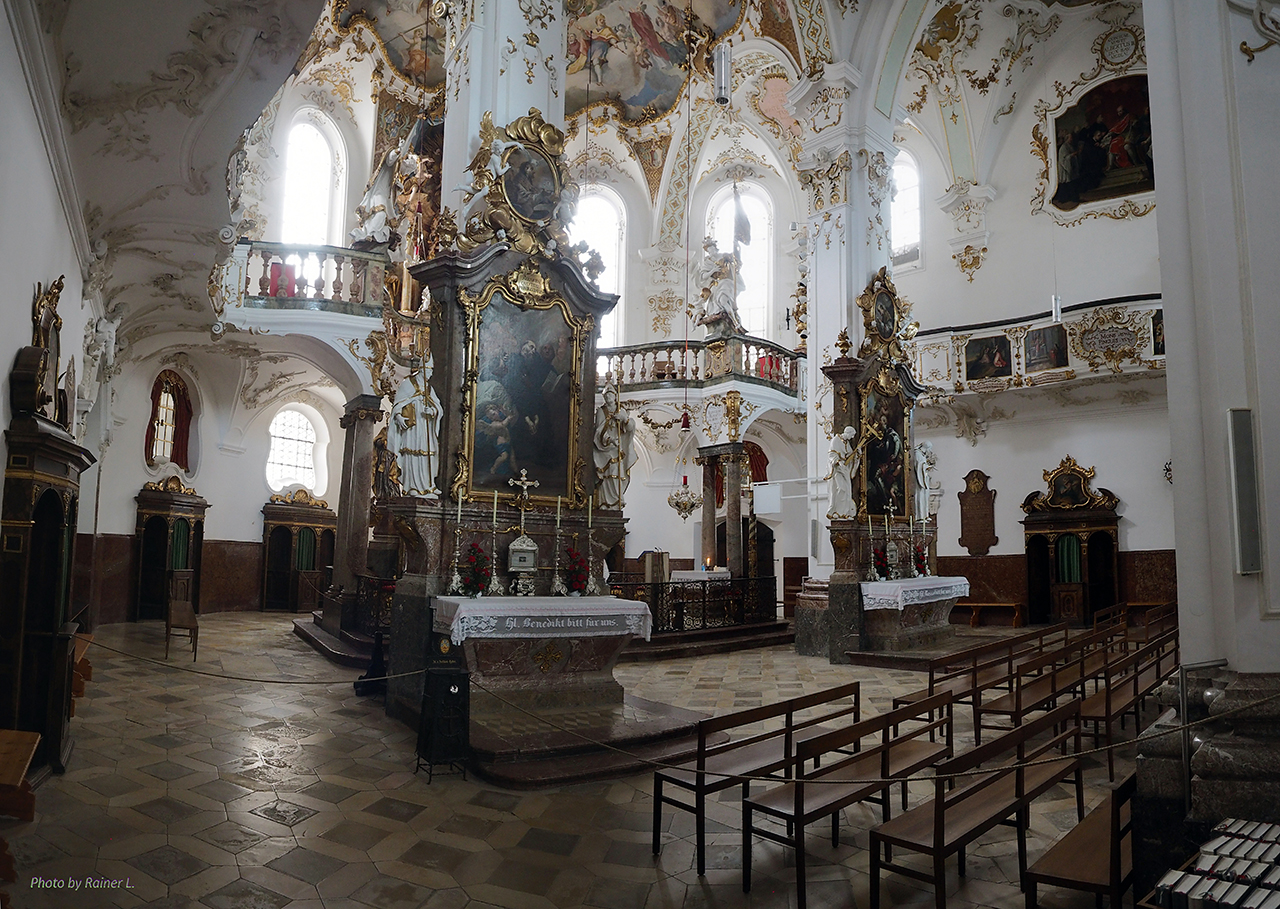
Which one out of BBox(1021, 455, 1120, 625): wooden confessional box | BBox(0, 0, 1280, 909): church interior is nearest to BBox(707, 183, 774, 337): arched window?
BBox(0, 0, 1280, 909): church interior

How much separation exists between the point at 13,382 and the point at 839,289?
10504 mm

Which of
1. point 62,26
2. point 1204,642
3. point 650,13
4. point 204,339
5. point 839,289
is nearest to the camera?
point 1204,642

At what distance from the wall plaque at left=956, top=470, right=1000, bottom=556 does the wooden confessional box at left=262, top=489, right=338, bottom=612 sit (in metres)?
13.1

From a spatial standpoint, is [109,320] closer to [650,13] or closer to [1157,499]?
[650,13]

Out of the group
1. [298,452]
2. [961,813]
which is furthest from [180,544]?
[961,813]

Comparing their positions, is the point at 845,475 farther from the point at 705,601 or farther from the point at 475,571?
the point at 475,571

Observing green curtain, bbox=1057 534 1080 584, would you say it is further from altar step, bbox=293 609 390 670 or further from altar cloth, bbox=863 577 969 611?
altar step, bbox=293 609 390 670

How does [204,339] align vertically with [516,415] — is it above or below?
above

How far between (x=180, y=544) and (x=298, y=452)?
385 cm

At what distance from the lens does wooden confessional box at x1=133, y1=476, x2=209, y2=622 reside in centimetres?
1512

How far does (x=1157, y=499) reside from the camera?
51.8ft

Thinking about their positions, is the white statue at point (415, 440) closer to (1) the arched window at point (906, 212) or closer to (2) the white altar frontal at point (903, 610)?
(2) the white altar frontal at point (903, 610)

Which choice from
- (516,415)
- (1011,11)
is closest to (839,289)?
(516,415)

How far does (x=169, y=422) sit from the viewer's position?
16.1m
